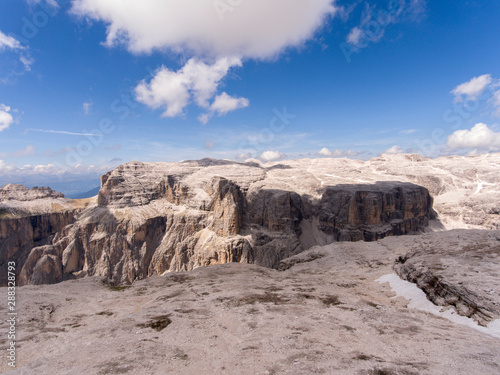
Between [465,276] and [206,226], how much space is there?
7099 centimetres

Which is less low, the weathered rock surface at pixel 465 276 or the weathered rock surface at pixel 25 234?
the weathered rock surface at pixel 465 276

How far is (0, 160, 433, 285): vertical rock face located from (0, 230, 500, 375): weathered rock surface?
5041cm

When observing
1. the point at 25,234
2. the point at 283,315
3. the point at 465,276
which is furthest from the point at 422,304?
the point at 25,234

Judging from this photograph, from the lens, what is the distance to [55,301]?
1719 cm

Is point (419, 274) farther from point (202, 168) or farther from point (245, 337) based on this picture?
point (202, 168)

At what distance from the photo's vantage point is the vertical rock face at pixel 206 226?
71.2 metres

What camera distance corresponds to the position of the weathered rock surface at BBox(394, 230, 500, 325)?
11.1 m

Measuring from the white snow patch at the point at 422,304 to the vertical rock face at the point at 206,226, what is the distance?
49511mm

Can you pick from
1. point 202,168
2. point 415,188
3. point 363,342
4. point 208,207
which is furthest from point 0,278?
point 415,188

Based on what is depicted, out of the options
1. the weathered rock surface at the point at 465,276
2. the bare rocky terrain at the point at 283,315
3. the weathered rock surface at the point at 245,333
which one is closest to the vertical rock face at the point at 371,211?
the bare rocky terrain at the point at 283,315

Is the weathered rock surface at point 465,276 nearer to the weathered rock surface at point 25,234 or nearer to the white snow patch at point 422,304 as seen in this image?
the white snow patch at point 422,304

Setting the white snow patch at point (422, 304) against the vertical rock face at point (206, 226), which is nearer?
the white snow patch at point (422, 304)

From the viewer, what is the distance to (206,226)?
78.3 metres

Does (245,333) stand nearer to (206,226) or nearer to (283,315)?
(283,315)
